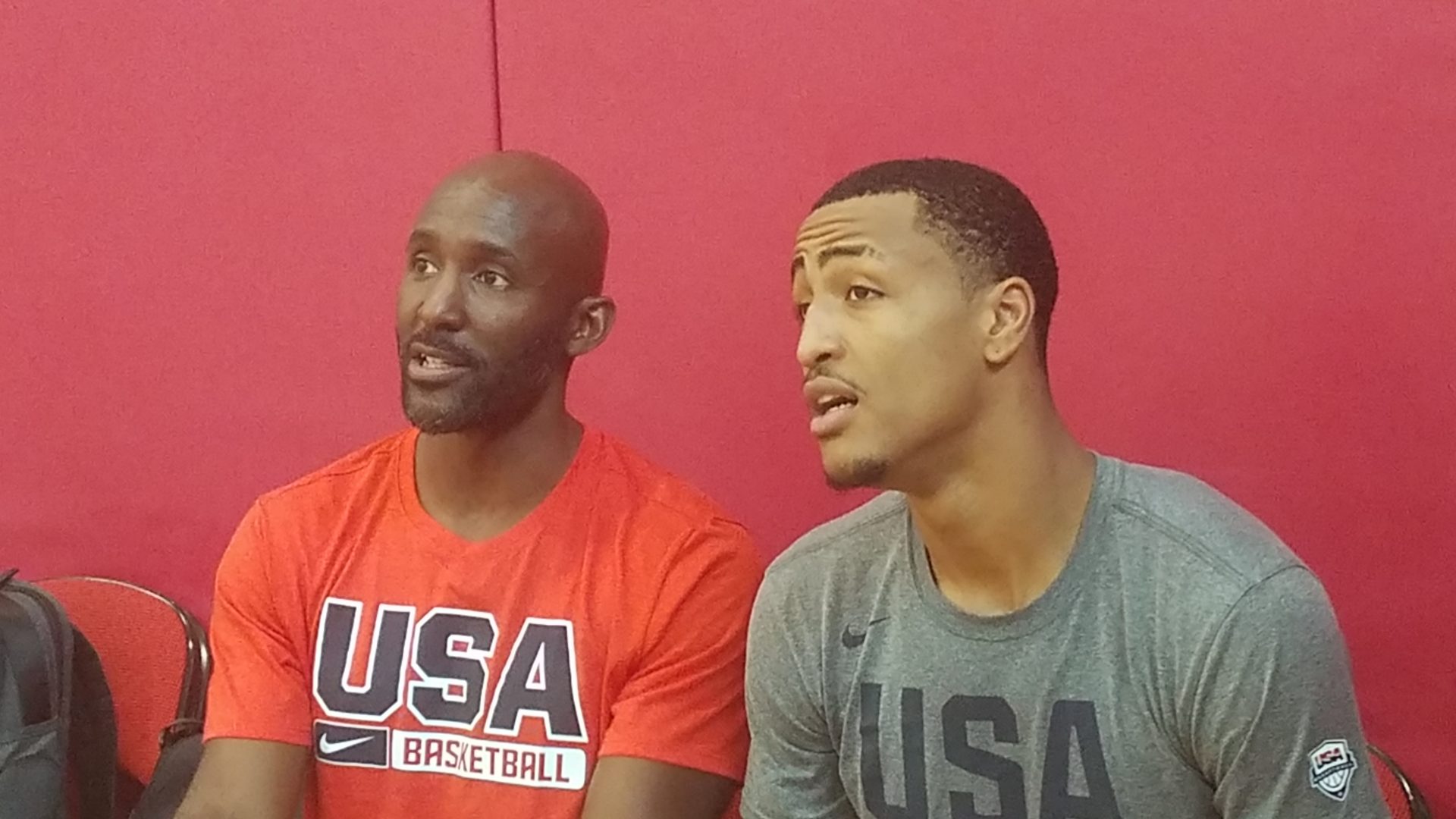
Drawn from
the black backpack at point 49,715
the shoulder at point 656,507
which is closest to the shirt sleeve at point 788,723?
the shoulder at point 656,507

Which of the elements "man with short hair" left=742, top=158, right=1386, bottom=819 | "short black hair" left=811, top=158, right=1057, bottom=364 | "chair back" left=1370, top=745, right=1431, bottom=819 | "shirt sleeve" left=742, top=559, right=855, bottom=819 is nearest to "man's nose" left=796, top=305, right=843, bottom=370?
"man with short hair" left=742, top=158, right=1386, bottom=819

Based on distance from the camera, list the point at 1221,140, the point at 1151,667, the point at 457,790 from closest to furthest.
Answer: the point at 1151,667, the point at 457,790, the point at 1221,140

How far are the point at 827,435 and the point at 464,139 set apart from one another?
853 millimetres

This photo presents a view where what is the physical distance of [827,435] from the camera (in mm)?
1131

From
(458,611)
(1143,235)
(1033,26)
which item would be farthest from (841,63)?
(458,611)

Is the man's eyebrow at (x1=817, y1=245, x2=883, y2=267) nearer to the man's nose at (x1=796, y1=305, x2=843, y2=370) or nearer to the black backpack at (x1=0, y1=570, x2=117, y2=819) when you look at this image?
the man's nose at (x1=796, y1=305, x2=843, y2=370)

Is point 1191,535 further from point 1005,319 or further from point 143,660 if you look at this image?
point 143,660

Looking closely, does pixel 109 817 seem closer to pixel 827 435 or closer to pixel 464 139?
pixel 464 139

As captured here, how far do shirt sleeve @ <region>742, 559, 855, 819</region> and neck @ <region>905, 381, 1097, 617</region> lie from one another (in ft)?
0.52

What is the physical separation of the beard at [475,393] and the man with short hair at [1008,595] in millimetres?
323

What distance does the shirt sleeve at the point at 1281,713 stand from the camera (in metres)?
1.01

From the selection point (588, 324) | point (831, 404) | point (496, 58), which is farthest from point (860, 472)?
point (496, 58)

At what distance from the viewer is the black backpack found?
63.9 inches

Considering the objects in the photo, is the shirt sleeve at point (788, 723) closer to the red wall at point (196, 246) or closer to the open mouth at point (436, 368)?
the open mouth at point (436, 368)
